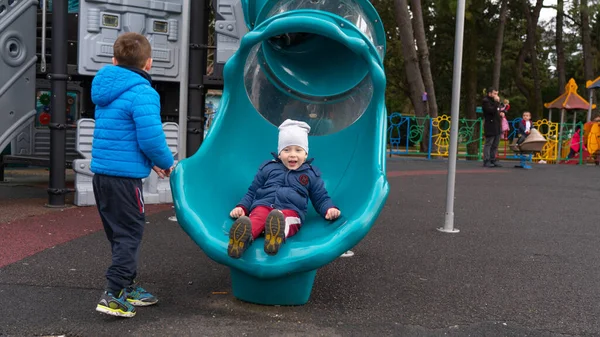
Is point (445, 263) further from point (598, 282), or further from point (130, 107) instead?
point (130, 107)

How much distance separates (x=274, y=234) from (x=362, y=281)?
1067 mm

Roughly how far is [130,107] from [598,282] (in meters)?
3.27

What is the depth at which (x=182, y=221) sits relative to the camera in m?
3.45

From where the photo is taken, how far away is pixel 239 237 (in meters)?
3.21

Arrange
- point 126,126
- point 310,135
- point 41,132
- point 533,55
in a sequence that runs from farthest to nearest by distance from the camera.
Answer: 1. point 533,55
2. point 41,132
3. point 310,135
4. point 126,126

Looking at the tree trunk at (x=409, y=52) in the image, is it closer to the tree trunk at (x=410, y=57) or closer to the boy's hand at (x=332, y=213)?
the tree trunk at (x=410, y=57)

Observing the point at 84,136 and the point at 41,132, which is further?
the point at 41,132

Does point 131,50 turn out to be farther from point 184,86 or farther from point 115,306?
point 184,86

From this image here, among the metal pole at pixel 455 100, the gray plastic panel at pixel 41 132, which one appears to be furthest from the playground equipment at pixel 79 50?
the metal pole at pixel 455 100

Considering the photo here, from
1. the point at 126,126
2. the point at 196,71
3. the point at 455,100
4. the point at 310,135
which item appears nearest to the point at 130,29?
the point at 196,71

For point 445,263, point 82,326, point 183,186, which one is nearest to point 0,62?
point 183,186

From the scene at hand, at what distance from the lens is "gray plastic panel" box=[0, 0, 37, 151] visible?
6.64 metres

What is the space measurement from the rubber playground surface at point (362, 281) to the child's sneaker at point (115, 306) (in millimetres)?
55

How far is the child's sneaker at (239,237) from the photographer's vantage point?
10.5ft
